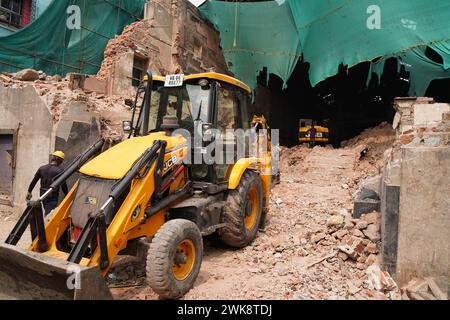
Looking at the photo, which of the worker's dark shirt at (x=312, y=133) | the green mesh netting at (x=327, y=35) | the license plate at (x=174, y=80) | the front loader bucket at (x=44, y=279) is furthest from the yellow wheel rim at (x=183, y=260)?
the worker's dark shirt at (x=312, y=133)

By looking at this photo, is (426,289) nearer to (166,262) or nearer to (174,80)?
(166,262)

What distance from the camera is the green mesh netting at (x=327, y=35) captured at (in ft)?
32.8

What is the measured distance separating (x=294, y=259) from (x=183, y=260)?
6.62ft

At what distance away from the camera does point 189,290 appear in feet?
12.9

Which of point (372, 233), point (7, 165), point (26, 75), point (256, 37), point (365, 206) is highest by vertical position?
point (256, 37)

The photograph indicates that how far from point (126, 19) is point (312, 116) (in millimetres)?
13887

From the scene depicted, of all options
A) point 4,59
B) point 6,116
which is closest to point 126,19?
point 4,59

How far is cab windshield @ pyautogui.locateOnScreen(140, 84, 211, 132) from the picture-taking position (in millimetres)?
4867

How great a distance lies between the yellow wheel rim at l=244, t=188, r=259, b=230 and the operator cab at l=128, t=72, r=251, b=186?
2.37 ft

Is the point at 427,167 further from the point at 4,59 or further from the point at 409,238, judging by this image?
the point at 4,59

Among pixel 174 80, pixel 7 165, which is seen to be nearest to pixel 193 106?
pixel 174 80

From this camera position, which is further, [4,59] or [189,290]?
[4,59]

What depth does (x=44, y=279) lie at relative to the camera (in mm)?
3049

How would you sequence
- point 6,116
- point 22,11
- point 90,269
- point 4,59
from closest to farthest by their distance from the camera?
point 90,269 → point 6,116 → point 4,59 → point 22,11
